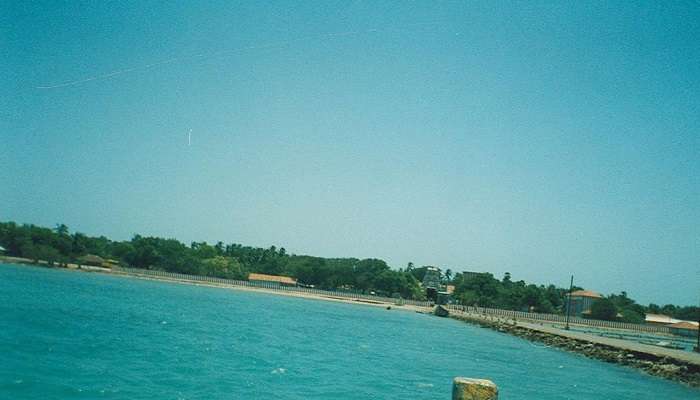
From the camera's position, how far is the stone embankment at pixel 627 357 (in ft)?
107

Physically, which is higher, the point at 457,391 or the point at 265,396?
the point at 457,391

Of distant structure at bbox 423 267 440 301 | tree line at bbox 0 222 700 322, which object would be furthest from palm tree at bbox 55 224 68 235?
distant structure at bbox 423 267 440 301

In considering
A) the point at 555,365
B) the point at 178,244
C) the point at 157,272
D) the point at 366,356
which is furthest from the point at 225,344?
the point at 178,244

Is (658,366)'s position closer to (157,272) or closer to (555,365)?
(555,365)

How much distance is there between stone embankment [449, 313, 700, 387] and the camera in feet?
107

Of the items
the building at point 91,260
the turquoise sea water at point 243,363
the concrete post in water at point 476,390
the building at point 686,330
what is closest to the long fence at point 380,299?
the building at point 686,330

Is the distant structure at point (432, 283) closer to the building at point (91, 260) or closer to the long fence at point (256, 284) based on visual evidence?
the long fence at point (256, 284)

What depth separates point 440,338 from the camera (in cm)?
4862

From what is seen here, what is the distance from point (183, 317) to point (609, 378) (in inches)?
1308

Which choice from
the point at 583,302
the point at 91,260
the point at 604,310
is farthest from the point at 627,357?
the point at 91,260

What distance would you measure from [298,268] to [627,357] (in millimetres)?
102629

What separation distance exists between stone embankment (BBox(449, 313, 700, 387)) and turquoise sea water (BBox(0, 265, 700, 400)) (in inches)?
59.1

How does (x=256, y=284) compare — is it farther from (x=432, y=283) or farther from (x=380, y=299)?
(x=432, y=283)

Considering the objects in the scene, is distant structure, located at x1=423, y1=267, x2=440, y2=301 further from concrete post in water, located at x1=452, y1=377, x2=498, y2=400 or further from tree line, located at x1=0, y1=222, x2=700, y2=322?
concrete post in water, located at x1=452, y1=377, x2=498, y2=400
